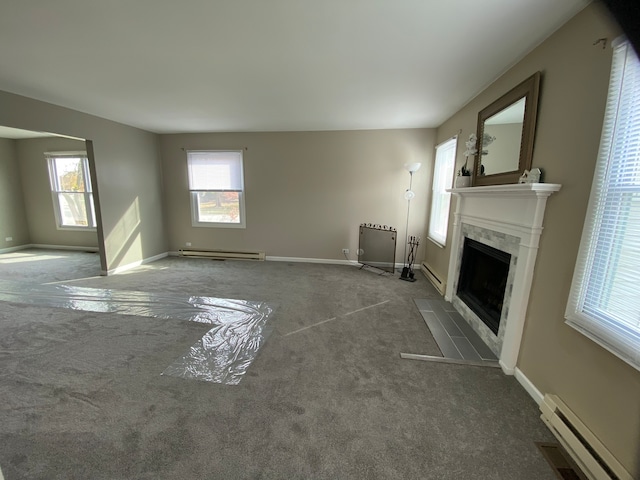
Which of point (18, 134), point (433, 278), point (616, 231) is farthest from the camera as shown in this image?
point (18, 134)

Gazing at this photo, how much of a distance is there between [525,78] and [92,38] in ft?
10.9

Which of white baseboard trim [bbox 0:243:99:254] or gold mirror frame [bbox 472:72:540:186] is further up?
gold mirror frame [bbox 472:72:540:186]

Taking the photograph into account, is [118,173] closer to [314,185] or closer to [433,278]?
[314,185]

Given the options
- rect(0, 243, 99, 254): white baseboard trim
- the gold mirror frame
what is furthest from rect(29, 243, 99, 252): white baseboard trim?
the gold mirror frame

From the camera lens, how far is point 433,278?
3924 mm

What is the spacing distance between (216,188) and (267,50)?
3578 mm

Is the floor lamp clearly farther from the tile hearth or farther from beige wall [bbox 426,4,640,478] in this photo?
beige wall [bbox 426,4,640,478]

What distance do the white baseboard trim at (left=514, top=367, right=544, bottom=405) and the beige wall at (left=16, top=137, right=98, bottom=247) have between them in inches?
301

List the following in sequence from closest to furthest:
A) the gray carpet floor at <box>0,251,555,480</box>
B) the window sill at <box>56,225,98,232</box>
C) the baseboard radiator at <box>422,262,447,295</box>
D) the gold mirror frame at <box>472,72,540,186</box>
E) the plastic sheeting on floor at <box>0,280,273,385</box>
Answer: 1. the gray carpet floor at <box>0,251,555,480</box>
2. the gold mirror frame at <box>472,72,540,186</box>
3. the plastic sheeting on floor at <box>0,280,273,385</box>
4. the baseboard radiator at <box>422,262,447,295</box>
5. the window sill at <box>56,225,98,232</box>

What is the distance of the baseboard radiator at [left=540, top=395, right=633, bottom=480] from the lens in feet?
3.92

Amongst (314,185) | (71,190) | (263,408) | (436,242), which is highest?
(314,185)

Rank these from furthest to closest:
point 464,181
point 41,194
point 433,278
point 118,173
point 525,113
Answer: point 41,194 < point 118,173 < point 433,278 < point 464,181 < point 525,113

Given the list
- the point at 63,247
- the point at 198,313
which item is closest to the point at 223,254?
the point at 198,313

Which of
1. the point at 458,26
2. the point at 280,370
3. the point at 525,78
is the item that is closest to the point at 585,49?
the point at 525,78
